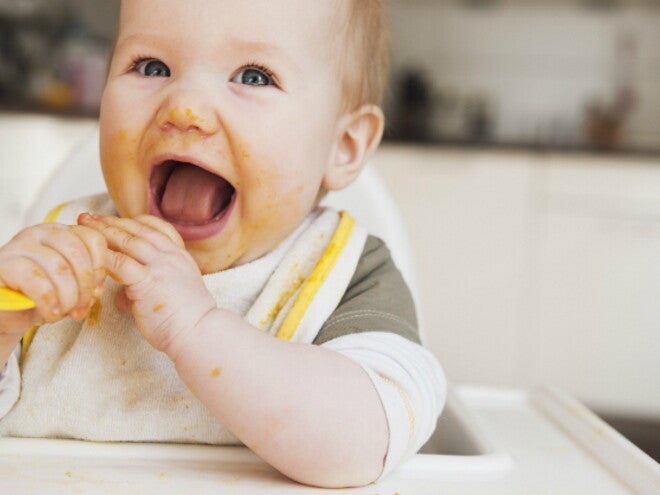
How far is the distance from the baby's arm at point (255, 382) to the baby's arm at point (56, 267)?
27 mm

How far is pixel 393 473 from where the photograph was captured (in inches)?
22.9

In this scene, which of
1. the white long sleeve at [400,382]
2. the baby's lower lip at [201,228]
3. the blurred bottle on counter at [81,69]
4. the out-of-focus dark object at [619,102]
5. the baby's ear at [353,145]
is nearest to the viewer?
the white long sleeve at [400,382]

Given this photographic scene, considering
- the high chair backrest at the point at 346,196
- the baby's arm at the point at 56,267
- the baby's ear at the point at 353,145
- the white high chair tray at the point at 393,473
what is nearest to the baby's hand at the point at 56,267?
the baby's arm at the point at 56,267

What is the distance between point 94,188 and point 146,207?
35cm

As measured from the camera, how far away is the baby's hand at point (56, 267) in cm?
49

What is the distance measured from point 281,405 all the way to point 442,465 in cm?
14

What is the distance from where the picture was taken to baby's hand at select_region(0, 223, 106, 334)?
1.59 feet

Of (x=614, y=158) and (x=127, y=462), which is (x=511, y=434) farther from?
(x=614, y=158)

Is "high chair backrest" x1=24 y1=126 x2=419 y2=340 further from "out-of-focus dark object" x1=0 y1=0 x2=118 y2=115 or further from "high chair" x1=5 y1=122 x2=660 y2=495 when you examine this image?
"out-of-focus dark object" x1=0 y1=0 x2=118 y2=115

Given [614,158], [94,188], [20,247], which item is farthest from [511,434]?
[614,158]

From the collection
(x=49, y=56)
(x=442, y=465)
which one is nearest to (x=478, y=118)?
(x=49, y=56)

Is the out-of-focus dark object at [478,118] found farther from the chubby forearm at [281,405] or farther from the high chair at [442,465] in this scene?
the chubby forearm at [281,405]

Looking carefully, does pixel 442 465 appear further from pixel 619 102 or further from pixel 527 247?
pixel 619 102

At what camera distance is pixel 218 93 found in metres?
0.65
